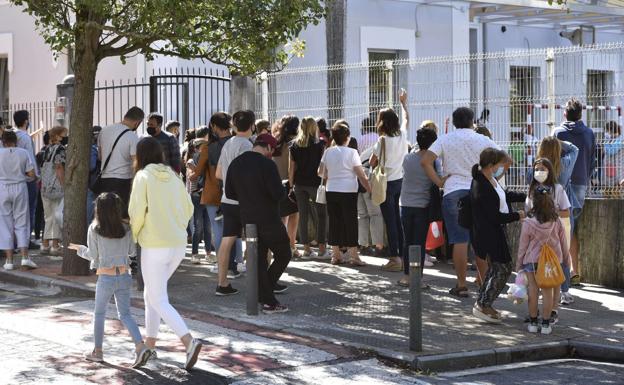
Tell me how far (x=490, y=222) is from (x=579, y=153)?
9.20 feet

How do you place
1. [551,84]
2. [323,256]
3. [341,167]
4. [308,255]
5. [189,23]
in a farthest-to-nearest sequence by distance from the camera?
1. [308,255]
2. [323,256]
3. [551,84]
4. [341,167]
5. [189,23]

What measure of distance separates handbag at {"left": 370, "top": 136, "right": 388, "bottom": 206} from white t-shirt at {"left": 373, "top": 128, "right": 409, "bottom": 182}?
4cm

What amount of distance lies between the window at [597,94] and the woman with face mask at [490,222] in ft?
10.8

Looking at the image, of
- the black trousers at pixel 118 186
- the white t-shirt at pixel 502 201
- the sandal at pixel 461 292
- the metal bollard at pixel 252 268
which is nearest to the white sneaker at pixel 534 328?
the white t-shirt at pixel 502 201

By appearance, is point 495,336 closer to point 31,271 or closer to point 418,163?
point 418,163

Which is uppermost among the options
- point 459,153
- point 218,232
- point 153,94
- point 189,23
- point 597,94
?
point 189,23

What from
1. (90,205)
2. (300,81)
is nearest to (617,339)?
(90,205)

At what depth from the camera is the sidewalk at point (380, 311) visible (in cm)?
985

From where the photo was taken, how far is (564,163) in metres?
12.2

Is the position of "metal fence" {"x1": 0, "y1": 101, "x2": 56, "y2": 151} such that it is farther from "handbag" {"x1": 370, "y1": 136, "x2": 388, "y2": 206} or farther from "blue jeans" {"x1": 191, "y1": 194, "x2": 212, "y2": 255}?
"handbag" {"x1": 370, "y1": 136, "x2": 388, "y2": 206}

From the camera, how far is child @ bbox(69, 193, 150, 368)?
850 cm

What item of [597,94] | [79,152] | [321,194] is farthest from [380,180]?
[79,152]

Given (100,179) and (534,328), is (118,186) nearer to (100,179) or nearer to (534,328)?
(100,179)

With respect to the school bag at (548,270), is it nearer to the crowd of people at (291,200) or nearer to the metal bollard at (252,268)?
the crowd of people at (291,200)
